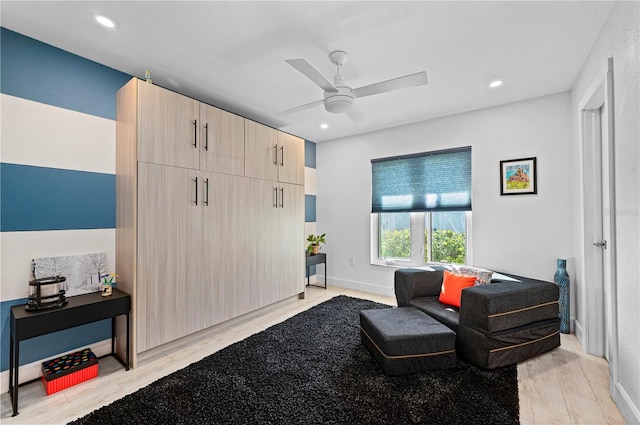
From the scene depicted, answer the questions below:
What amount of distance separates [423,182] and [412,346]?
99.3 inches

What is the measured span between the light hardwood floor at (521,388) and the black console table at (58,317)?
12cm

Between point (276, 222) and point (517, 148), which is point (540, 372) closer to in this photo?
point (517, 148)

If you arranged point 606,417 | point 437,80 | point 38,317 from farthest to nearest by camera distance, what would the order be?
point 437,80 < point 38,317 < point 606,417

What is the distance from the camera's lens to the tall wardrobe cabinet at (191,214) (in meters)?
2.43

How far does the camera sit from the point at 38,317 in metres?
1.93

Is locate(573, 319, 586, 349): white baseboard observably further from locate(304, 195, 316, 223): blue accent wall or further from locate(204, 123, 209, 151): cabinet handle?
locate(204, 123, 209, 151): cabinet handle

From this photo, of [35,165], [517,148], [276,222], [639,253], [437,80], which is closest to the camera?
[639,253]

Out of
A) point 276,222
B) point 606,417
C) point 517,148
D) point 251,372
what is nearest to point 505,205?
point 517,148

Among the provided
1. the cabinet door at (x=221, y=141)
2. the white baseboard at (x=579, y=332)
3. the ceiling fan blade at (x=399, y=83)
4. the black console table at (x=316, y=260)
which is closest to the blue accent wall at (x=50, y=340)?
the cabinet door at (x=221, y=141)

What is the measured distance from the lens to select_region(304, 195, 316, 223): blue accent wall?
5.02 metres

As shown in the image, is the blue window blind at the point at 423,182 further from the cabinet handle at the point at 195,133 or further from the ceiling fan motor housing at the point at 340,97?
the cabinet handle at the point at 195,133

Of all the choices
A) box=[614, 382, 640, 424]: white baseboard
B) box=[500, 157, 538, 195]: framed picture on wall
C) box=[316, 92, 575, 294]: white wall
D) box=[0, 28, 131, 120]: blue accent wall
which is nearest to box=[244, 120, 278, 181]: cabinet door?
box=[0, 28, 131, 120]: blue accent wall

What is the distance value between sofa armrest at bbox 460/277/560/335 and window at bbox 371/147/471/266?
4.18 ft

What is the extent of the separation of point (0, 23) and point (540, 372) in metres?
4.81
